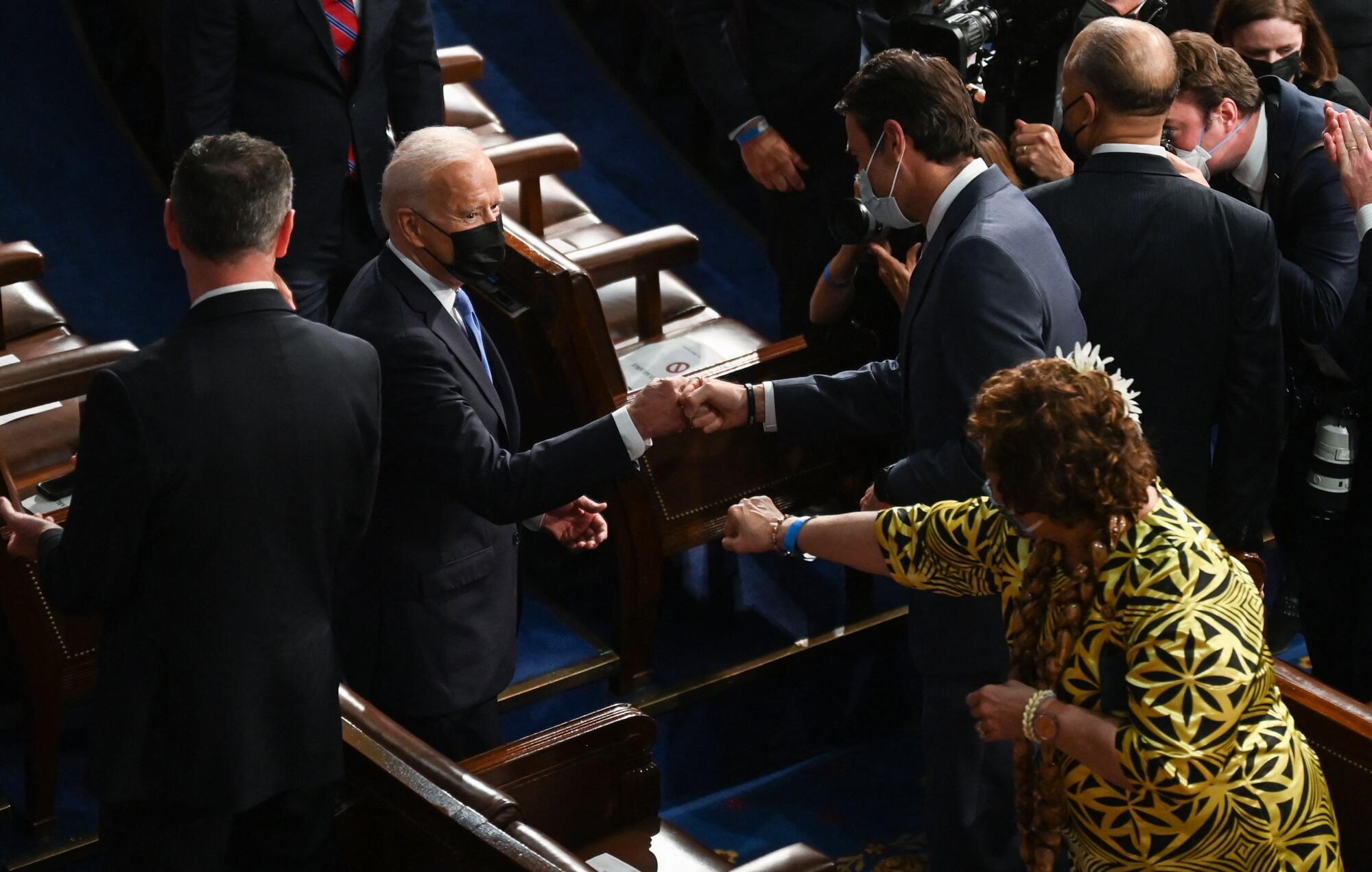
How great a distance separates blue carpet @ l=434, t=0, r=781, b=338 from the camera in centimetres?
516

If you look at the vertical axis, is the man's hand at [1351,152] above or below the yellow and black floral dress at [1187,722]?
above

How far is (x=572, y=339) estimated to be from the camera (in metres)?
3.24

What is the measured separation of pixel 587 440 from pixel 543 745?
1.59 ft

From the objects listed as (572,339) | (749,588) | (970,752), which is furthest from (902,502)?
(749,588)

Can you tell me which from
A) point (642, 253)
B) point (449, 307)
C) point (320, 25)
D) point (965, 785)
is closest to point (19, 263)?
point (320, 25)

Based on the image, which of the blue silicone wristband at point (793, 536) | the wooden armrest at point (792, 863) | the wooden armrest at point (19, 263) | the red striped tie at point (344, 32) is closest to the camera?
the wooden armrest at point (792, 863)

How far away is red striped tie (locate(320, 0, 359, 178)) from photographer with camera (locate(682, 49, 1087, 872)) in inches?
54.8

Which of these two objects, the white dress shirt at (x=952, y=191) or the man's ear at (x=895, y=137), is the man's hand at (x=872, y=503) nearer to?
the white dress shirt at (x=952, y=191)

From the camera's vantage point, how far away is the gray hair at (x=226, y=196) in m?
1.93

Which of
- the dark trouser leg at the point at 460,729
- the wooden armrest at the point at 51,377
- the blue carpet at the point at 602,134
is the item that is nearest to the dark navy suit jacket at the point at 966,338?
the dark trouser leg at the point at 460,729

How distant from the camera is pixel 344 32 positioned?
11.4 ft

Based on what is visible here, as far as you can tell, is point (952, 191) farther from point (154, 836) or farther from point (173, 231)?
point (154, 836)

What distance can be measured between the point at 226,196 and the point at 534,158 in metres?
2.39

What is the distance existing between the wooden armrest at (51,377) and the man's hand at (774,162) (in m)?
1.46
